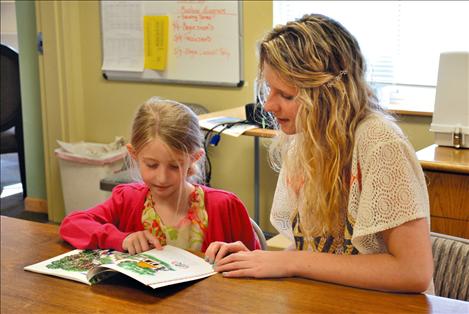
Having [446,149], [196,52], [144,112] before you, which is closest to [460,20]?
[446,149]

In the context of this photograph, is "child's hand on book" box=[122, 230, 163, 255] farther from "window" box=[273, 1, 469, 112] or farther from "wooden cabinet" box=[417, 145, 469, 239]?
"window" box=[273, 1, 469, 112]

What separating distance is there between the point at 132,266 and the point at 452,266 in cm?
67

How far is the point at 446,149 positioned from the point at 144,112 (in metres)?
1.32

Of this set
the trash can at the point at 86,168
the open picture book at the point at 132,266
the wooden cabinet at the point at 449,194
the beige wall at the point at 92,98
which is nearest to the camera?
the open picture book at the point at 132,266

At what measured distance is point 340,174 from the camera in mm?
1383

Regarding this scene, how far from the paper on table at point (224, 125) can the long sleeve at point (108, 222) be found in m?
1.09

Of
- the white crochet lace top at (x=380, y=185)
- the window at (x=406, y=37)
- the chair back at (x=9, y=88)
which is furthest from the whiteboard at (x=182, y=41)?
the white crochet lace top at (x=380, y=185)

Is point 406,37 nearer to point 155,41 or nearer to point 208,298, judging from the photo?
point 155,41

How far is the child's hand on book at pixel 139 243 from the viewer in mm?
1478

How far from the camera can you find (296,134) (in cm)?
143

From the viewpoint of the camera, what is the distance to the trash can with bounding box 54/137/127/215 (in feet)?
12.8

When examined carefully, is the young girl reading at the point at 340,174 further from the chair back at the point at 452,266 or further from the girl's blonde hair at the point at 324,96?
the chair back at the point at 452,266

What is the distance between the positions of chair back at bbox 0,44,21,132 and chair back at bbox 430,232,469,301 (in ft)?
12.1

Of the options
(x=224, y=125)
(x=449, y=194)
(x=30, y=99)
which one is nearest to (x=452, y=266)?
(x=449, y=194)
